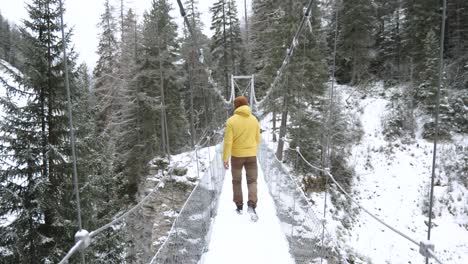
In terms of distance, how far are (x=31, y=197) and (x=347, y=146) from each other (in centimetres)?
1145

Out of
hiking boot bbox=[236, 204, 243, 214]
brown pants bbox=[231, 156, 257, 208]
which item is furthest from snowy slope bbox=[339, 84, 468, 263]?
brown pants bbox=[231, 156, 257, 208]

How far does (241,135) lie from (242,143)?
0.08 metres

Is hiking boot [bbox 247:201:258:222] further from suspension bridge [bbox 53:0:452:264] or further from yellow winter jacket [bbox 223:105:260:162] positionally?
yellow winter jacket [bbox 223:105:260:162]

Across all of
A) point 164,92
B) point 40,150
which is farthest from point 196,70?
point 40,150

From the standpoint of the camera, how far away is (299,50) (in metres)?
12.4

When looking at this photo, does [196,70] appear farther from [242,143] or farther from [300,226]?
[300,226]

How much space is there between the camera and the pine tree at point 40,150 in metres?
6.23

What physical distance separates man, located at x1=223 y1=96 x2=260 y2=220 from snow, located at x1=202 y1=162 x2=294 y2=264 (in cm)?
21

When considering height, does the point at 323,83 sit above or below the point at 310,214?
above

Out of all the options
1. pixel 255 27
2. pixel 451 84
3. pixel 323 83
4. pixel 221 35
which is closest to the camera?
pixel 323 83

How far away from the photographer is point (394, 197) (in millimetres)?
12188

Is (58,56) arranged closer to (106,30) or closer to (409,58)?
(106,30)

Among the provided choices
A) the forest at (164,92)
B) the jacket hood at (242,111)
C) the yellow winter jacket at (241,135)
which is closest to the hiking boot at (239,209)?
the yellow winter jacket at (241,135)

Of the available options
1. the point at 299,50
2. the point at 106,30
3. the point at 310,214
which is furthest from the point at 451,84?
the point at 106,30
